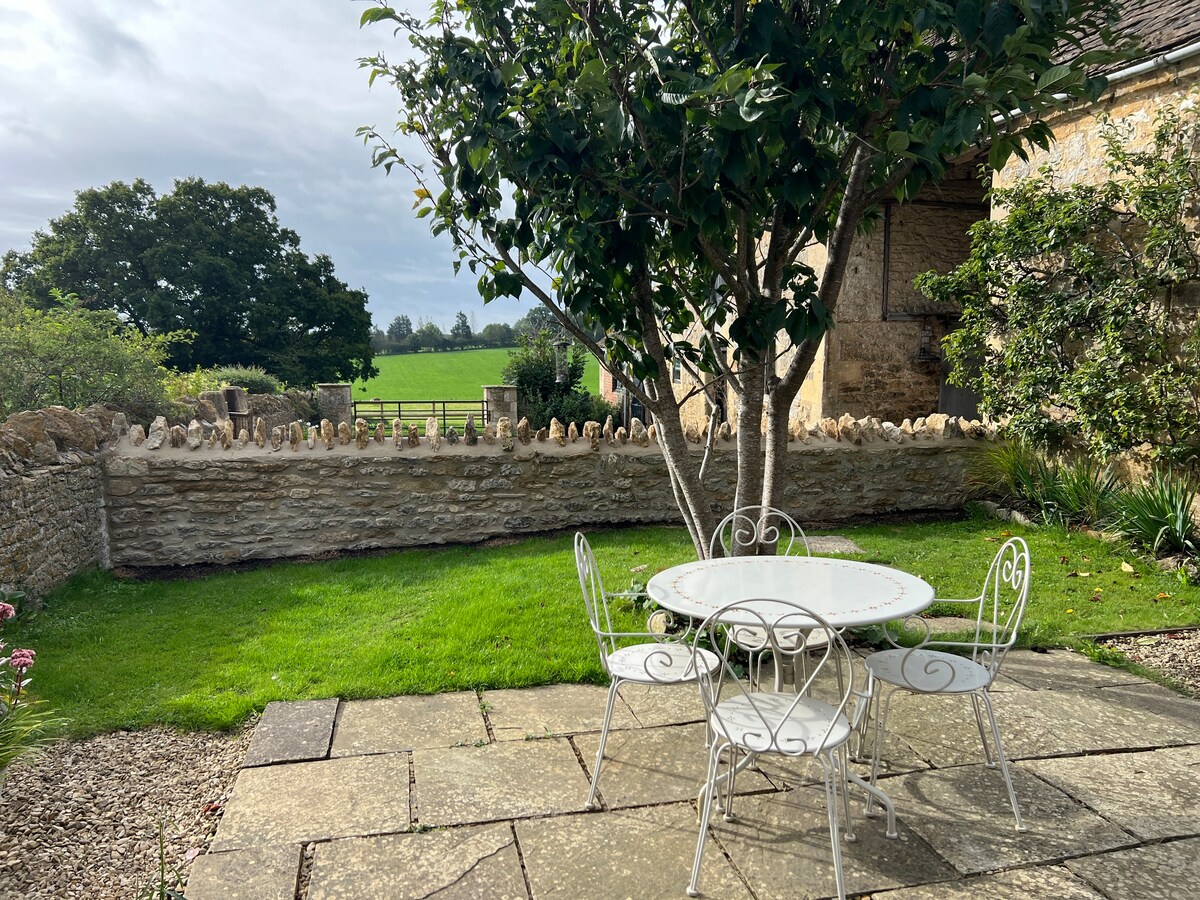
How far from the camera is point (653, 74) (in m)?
3.00

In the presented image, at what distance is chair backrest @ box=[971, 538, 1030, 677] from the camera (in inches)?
103

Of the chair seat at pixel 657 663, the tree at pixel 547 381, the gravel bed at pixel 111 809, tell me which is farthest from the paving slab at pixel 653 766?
the tree at pixel 547 381

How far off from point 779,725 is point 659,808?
0.77m

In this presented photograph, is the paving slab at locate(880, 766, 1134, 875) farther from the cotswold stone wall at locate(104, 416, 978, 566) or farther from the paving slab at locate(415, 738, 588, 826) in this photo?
the cotswold stone wall at locate(104, 416, 978, 566)

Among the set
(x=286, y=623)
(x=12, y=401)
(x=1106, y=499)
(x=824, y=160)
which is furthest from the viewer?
(x=12, y=401)

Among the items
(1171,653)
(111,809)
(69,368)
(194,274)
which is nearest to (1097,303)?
(1171,653)

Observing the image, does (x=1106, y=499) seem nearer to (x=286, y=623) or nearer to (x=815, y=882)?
(x=815, y=882)

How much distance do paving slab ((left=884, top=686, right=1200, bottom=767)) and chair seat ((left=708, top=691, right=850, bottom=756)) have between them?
942 mm

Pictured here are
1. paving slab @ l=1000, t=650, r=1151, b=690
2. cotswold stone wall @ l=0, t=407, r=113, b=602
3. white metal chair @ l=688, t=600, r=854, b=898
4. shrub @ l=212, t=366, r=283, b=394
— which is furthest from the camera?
shrub @ l=212, t=366, r=283, b=394

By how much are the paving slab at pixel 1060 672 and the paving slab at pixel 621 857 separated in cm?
224

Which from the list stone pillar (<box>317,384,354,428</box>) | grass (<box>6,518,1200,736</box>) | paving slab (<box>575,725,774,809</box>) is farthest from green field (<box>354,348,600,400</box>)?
paving slab (<box>575,725,774,809</box>)

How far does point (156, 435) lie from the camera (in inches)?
248

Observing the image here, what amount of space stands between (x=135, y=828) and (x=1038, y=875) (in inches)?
122

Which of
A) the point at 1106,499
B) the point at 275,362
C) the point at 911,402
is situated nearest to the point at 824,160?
the point at 1106,499
